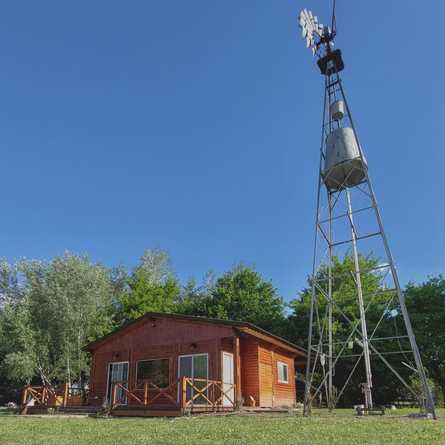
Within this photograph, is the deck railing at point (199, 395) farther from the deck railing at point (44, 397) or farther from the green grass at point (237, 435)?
the green grass at point (237, 435)

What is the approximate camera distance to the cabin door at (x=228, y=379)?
14.2 m

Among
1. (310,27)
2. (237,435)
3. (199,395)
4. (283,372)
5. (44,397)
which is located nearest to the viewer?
(237,435)

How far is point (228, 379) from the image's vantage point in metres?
14.7

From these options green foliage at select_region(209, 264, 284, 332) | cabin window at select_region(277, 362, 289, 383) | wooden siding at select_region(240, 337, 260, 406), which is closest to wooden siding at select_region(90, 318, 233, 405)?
wooden siding at select_region(240, 337, 260, 406)

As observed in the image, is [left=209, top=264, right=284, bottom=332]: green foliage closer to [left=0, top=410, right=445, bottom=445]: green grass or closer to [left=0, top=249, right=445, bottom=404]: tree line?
[left=0, top=249, right=445, bottom=404]: tree line

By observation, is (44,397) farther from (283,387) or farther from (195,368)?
(283,387)

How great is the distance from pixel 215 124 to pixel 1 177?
35.0 feet

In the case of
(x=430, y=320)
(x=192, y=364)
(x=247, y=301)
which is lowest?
(x=192, y=364)

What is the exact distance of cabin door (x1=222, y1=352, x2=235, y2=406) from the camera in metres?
14.2

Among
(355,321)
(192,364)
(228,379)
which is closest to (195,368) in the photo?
Answer: (192,364)

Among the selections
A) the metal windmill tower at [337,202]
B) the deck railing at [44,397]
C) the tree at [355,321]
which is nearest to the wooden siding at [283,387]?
the metal windmill tower at [337,202]

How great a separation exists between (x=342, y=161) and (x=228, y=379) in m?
8.85

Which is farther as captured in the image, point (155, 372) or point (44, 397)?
point (44, 397)

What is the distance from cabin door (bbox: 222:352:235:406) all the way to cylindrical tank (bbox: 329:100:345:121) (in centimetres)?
998
